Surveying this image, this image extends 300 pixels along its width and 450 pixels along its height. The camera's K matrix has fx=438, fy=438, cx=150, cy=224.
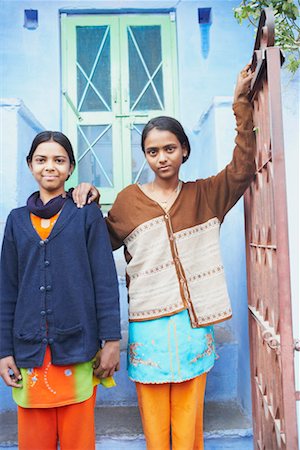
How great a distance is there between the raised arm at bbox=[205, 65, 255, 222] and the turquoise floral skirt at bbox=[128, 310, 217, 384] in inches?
20.6

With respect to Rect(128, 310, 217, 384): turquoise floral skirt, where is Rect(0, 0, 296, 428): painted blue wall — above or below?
above

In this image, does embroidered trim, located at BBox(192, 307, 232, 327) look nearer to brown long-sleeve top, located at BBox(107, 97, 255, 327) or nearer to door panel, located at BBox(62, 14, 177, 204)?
brown long-sleeve top, located at BBox(107, 97, 255, 327)

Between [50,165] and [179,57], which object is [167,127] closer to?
[50,165]

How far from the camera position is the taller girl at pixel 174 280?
180 cm

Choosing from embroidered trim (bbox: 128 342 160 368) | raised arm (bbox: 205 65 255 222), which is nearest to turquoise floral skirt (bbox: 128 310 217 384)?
embroidered trim (bbox: 128 342 160 368)

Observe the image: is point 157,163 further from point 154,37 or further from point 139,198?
point 154,37

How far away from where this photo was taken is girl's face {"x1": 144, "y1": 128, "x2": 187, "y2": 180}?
1.84 metres

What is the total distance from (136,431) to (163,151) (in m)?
1.39

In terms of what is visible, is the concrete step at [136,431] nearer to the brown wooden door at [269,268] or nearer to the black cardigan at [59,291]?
the brown wooden door at [269,268]

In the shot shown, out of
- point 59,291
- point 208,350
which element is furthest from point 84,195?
point 208,350

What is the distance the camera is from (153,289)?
183 centimetres

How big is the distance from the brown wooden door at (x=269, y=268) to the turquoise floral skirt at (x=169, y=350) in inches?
11.0

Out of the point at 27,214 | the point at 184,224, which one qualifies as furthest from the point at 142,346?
the point at 27,214

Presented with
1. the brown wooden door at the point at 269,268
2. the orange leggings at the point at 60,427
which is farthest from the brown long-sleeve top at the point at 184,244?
the orange leggings at the point at 60,427
